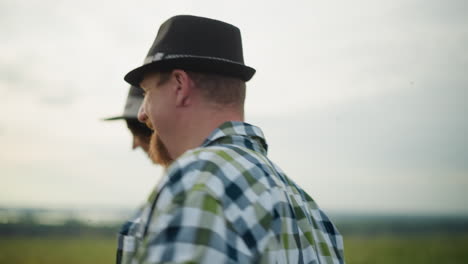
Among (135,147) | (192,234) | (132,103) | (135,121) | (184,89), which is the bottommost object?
(135,147)

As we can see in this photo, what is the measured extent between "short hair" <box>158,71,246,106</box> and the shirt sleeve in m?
0.68

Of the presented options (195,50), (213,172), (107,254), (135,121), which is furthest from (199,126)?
(107,254)

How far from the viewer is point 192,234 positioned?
159 cm

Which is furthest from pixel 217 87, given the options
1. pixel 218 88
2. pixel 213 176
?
pixel 213 176

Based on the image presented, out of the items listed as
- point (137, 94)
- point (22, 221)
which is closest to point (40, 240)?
point (22, 221)

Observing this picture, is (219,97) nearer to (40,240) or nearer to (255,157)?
(255,157)

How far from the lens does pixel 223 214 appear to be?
1679 mm

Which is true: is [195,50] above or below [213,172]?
above

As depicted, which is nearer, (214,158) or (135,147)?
(214,158)

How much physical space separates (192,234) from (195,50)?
40.0 inches

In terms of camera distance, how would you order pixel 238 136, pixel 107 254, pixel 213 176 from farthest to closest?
1. pixel 107 254
2. pixel 238 136
3. pixel 213 176

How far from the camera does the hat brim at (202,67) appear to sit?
89.5 inches

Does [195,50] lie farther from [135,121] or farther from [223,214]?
[135,121]

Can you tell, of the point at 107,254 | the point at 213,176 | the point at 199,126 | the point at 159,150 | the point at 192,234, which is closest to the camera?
the point at 192,234
